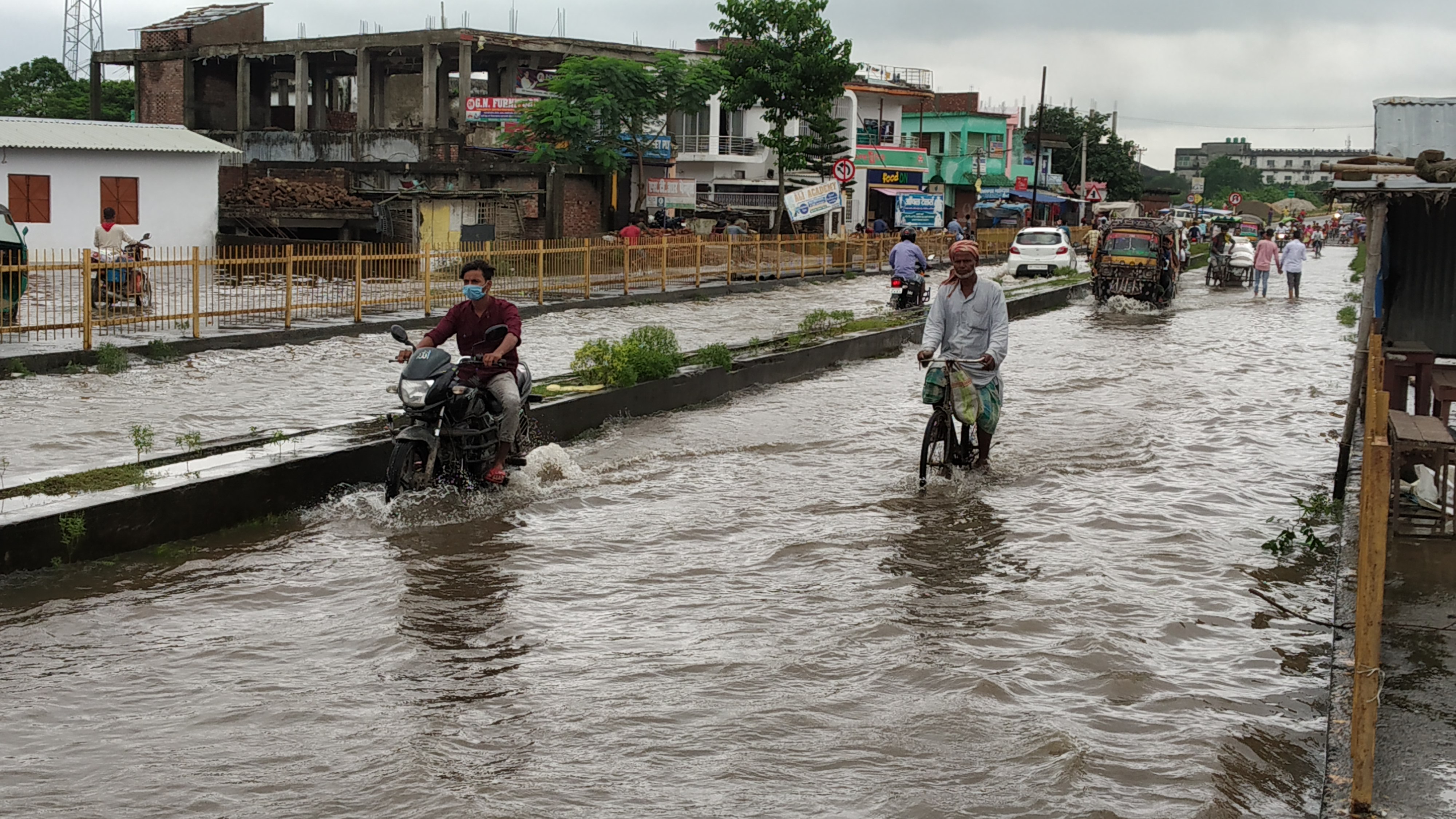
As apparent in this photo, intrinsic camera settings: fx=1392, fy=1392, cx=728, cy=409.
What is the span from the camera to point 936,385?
31.4 ft

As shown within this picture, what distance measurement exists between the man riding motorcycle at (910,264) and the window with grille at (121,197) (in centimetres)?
1590

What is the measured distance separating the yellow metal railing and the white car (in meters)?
8.14

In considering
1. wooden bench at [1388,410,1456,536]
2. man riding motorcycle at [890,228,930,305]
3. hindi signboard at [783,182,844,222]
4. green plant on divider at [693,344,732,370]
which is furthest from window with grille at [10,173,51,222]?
wooden bench at [1388,410,1456,536]

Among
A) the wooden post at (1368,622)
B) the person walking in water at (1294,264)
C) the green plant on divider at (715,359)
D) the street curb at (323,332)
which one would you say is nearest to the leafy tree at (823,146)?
the street curb at (323,332)

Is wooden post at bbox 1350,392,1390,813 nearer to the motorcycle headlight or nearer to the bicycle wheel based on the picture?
the bicycle wheel

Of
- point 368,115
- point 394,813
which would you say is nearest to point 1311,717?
point 394,813

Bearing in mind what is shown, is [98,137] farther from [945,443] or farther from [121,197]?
[945,443]

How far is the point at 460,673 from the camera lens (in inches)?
234

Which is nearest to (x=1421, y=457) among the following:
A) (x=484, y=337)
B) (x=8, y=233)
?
(x=484, y=337)

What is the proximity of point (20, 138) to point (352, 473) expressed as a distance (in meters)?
20.7

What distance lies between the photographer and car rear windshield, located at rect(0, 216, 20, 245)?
663 inches

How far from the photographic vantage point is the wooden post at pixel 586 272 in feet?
79.3

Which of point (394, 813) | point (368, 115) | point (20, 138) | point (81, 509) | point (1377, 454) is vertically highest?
point (368, 115)

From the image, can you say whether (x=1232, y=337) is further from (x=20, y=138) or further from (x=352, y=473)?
(x=20, y=138)
